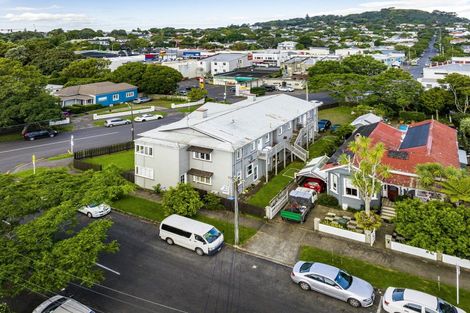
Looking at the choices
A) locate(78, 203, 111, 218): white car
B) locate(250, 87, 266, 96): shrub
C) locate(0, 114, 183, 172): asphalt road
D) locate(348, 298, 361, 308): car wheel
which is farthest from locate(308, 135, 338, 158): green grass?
locate(250, 87, 266, 96): shrub

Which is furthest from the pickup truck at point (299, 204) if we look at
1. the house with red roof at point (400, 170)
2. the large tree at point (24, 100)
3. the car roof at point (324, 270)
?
the large tree at point (24, 100)

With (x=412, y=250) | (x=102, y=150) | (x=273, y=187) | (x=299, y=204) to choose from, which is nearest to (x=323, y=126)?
(x=273, y=187)

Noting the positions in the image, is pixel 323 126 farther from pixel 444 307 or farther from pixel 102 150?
pixel 444 307

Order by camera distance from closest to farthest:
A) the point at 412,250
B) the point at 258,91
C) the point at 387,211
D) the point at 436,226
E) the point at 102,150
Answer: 1. the point at 436,226
2. the point at 412,250
3. the point at 387,211
4. the point at 102,150
5. the point at 258,91

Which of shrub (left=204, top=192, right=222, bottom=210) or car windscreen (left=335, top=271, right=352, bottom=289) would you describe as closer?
car windscreen (left=335, top=271, right=352, bottom=289)

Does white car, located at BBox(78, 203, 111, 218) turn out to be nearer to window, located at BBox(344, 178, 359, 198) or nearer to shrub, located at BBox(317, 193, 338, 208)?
shrub, located at BBox(317, 193, 338, 208)

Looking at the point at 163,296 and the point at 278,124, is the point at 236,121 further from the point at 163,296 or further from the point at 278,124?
the point at 163,296
